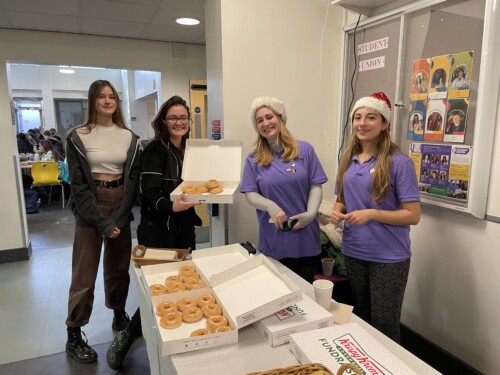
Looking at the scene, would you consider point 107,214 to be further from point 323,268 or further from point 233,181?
point 323,268

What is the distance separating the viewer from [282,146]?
1.81m

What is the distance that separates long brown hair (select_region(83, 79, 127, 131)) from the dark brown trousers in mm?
394

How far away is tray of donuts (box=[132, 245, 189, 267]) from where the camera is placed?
1.69m

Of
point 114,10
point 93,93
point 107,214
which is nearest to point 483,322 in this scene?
point 107,214

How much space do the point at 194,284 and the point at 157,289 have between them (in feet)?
0.46

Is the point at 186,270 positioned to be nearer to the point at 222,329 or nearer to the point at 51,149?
the point at 222,329

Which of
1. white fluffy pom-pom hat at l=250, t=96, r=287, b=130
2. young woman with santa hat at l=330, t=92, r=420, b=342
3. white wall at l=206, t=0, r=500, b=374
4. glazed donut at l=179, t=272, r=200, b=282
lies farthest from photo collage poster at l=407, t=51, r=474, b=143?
glazed donut at l=179, t=272, r=200, b=282

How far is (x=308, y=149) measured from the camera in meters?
1.84

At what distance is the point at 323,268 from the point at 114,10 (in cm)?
264

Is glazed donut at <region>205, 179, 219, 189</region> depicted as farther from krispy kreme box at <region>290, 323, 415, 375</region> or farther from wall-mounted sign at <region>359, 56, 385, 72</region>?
wall-mounted sign at <region>359, 56, 385, 72</region>

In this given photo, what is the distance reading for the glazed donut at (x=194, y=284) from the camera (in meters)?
1.38

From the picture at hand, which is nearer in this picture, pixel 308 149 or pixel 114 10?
pixel 308 149

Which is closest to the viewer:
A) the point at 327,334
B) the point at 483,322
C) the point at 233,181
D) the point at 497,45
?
the point at 327,334

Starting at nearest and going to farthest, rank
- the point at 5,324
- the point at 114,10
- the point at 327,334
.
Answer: the point at 327,334, the point at 5,324, the point at 114,10
